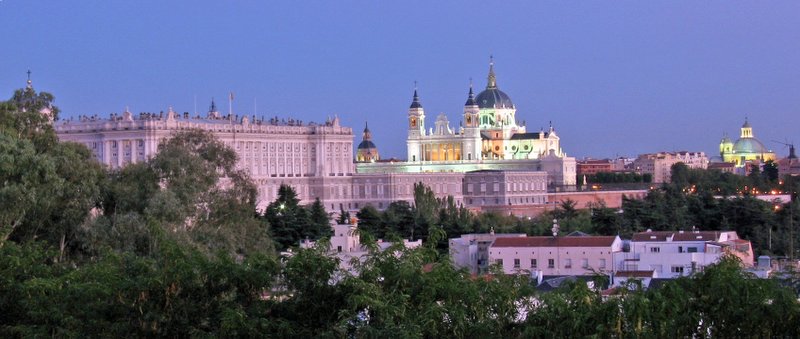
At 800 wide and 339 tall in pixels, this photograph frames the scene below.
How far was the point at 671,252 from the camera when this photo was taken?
46.9 meters

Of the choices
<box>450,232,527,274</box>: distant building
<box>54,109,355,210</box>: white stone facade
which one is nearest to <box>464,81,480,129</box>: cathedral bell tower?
<box>54,109,355,210</box>: white stone facade

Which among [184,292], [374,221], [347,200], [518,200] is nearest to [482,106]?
[518,200]

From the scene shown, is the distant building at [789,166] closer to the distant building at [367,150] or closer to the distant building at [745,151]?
the distant building at [745,151]

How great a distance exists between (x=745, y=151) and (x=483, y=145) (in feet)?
185

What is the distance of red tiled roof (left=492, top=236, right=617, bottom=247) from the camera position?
162ft

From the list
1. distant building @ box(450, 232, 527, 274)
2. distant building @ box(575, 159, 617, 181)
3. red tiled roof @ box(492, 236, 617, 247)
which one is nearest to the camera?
red tiled roof @ box(492, 236, 617, 247)

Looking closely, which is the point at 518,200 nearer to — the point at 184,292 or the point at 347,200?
the point at 347,200

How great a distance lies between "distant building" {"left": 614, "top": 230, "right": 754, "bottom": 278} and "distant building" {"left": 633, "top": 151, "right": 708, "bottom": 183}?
347ft

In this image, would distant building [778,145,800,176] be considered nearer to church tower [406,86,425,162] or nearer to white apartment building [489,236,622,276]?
church tower [406,86,425,162]

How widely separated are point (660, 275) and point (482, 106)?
91.1 metres

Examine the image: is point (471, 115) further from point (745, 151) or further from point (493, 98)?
point (745, 151)

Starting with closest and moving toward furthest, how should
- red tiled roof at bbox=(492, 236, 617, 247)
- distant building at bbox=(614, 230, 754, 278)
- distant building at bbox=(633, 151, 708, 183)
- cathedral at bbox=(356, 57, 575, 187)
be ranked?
1. distant building at bbox=(614, 230, 754, 278)
2. red tiled roof at bbox=(492, 236, 617, 247)
3. cathedral at bbox=(356, 57, 575, 187)
4. distant building at bbox=(633, 151, 708, 183)

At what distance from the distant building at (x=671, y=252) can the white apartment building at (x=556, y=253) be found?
1.96 feet

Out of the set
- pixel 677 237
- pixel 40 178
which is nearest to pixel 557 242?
pixel 677 237
